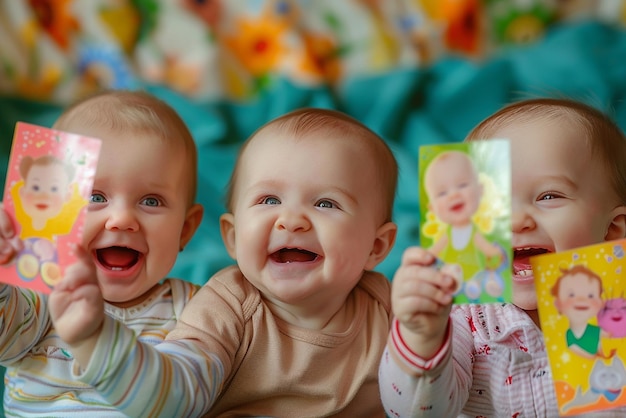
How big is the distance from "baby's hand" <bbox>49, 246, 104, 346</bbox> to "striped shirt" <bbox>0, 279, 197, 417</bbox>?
19 centimetres

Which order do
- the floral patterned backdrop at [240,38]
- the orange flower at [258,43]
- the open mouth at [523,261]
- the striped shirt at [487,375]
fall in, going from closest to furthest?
the striped shirt at [487,375]
the open mouth at [523,261]
the floral patterned backdrop at [240,38]
the orange flower at [258,43]

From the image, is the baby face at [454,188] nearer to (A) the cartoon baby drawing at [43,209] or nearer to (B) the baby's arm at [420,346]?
(B) the baby's arm at [420,346]

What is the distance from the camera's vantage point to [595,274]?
843mm

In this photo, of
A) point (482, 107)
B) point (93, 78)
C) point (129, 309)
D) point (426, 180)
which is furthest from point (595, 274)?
point (93, 78)

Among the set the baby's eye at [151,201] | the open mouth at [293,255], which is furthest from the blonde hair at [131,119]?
the open mouth at [293,255]

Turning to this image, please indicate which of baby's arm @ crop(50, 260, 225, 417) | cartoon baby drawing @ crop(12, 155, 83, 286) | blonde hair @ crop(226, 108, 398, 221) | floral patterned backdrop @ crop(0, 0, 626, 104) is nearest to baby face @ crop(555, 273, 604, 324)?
blonde hair @ crop(226, 108, 398, 221)

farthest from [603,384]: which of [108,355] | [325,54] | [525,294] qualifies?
[325,54]

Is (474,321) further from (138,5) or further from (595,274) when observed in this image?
(138,5)

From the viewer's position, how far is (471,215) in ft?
2.64

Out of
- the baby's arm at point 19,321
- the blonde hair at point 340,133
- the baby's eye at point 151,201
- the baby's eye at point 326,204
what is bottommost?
the baby's arm at point 19,321

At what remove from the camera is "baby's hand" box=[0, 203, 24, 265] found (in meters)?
0.84

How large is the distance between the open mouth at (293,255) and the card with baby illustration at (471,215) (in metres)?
0.23

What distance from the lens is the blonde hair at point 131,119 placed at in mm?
1054

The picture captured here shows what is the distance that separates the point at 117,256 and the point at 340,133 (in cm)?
35
